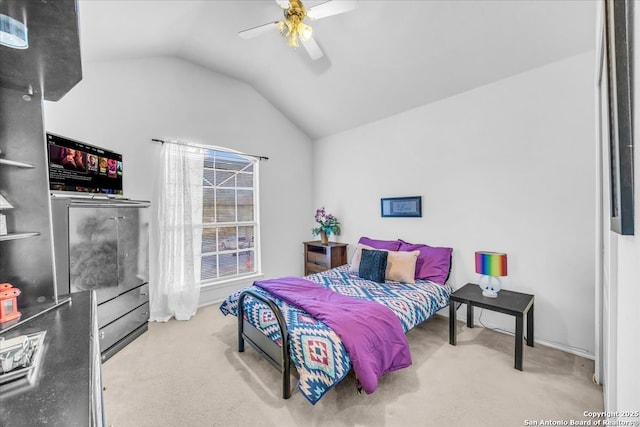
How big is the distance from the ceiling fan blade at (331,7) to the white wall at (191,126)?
2.20 meters

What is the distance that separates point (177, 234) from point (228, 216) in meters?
0.82

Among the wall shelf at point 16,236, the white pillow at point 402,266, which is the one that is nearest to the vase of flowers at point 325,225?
the white pillow at point 402,266

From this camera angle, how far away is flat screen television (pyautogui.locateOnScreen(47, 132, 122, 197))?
2.09 metres

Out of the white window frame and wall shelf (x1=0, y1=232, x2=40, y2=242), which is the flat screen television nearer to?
wall shelf (x1=0, y1=232, x2=40, y2=242)

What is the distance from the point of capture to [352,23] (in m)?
2.62

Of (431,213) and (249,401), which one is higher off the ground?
(431,213)

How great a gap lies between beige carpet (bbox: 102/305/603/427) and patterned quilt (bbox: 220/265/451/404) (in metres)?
0.30

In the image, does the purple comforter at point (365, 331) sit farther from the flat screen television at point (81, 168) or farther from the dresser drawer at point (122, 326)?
the flat screen television at point (81, 168)

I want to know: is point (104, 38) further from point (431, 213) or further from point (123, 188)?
point (431, 213)

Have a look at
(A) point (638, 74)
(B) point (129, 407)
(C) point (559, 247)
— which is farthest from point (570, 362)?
(B) point (129, 407)

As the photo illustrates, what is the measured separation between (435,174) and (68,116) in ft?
13.3

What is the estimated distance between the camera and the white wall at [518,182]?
2334 mm

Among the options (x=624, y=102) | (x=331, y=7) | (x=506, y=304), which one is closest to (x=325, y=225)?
(x=506, y=304)

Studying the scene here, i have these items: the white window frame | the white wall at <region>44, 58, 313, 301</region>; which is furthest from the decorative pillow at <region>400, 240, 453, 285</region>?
the white window frame
